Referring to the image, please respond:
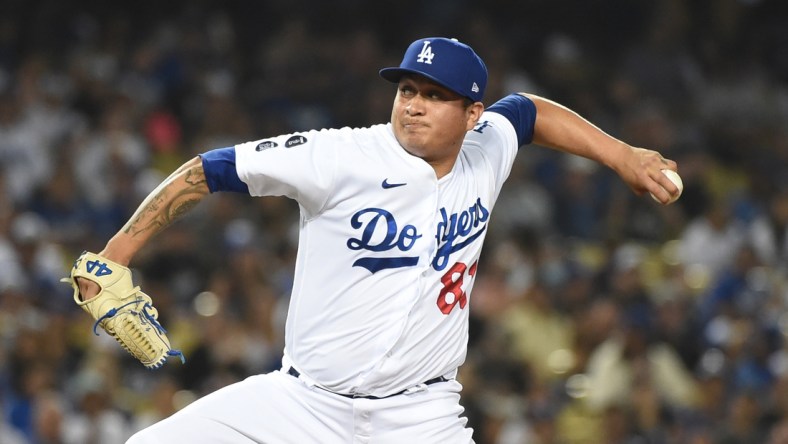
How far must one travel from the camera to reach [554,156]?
37.4ft

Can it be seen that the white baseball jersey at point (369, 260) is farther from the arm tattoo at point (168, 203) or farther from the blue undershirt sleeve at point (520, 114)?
the blue undershirt sleeve at point (520, 114)

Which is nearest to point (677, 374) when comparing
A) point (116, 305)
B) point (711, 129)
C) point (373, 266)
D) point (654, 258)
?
point (654, 258)

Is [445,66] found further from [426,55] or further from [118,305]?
[118,305]

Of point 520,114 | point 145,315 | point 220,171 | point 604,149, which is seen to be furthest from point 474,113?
point 145,315

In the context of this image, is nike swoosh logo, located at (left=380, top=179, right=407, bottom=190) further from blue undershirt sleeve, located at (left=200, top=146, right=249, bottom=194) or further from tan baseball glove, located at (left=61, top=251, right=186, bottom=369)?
tan baseball glove, located at (left=61, top=251, right=186, bottom=369)

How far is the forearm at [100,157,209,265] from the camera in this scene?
3.90m

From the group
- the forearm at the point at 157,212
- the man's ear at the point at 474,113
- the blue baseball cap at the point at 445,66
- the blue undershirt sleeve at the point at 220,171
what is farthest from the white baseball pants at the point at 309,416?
the blue baseball cap at the point at 445,66

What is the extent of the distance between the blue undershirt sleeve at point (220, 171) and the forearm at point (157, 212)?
0.08 ft

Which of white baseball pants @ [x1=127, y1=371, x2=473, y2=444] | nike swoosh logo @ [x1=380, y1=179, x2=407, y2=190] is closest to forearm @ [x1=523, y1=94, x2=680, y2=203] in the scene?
nike swoosh logo @ [x1=380, y1=179, x2=407, y2=190]

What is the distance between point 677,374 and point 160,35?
20.6 ft

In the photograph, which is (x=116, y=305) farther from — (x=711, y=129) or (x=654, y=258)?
(x=711, y=129)

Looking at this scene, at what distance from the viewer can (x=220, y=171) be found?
12.9 feet

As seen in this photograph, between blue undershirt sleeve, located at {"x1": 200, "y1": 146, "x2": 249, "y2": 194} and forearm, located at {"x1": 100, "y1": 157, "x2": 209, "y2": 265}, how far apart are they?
2 centimetres

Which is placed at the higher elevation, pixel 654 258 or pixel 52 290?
pixel 654 258
